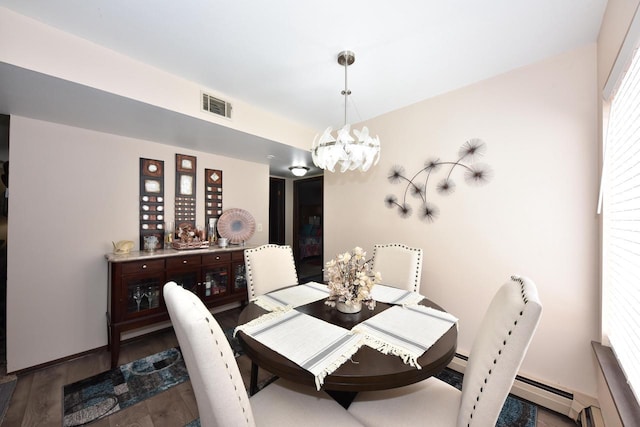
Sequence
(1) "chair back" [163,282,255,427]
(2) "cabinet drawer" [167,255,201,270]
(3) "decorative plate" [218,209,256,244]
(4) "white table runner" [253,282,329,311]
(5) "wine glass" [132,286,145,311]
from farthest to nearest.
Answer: (3) "decorative plate" [218,209,256,244], (2) "cabinet drawer" [167,255,201,270], (5) "wine glass" [132,286,145,311], (4) "white table runner" [253,282,329,311], (1) "chair back" [163,282,255,427]

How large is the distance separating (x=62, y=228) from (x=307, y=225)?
383 centimetres

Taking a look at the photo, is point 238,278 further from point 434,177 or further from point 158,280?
point 434,177

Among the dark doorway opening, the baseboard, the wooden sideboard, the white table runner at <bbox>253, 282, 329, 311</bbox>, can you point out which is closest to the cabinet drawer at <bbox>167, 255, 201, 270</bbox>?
the wooden sideboard

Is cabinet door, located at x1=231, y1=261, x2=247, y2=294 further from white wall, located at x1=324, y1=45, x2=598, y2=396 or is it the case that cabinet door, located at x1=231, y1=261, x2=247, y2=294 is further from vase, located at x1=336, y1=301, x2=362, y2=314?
white wall, located at x1=324, y1=45, x2=598, y2=396

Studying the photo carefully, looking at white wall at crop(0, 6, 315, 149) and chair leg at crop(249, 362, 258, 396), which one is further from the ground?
white wall at crop(0, 6, 315, 149)

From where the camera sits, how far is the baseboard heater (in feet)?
4.95

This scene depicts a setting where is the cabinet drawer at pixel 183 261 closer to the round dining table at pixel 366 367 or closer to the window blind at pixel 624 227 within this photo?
the round dining table at pixel 366 367

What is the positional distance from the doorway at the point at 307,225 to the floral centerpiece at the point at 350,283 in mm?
3208

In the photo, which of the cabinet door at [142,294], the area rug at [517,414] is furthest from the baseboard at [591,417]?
the cabinet door at [142,294]

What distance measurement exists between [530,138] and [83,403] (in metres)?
3.68

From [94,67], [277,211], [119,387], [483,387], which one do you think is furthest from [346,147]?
[277,211]

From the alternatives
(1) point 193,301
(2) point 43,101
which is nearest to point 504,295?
(1) point 193,301

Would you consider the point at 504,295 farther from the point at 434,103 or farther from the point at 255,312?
the point at 434,103

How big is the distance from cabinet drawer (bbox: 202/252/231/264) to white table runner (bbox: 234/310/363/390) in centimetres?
159
